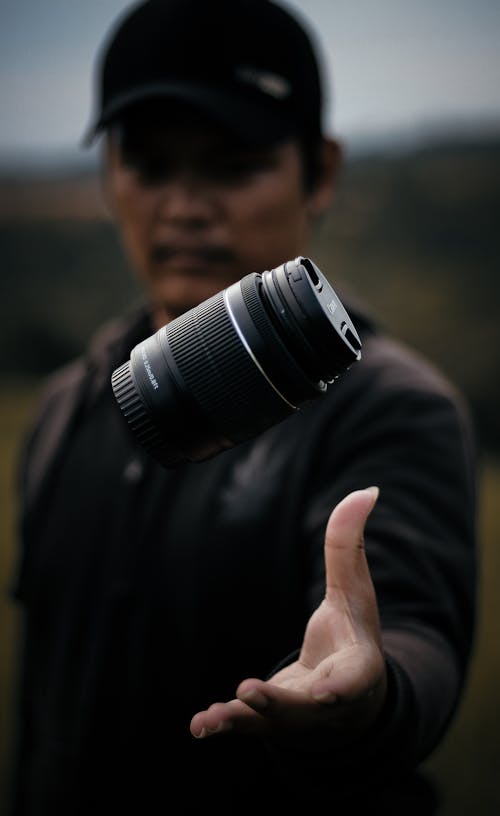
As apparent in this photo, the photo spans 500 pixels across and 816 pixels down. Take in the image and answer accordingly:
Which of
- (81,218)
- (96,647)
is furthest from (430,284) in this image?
(96,647)

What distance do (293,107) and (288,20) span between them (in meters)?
0.10

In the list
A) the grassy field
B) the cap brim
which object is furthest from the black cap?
the grassy field

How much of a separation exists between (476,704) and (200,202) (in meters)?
0.99

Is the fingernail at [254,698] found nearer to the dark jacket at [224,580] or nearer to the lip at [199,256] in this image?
the dark jacket at [224,580]

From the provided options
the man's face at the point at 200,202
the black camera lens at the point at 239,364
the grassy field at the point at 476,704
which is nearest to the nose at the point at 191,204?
the man's face at the point at 200,202

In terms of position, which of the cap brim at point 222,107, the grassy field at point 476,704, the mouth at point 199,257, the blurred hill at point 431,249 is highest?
the cap brim at point 222,107

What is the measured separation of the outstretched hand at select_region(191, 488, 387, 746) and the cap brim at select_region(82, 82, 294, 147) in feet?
1.54

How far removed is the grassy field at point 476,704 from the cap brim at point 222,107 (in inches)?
35.8

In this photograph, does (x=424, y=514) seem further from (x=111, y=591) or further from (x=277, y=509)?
(x=111, y=591)

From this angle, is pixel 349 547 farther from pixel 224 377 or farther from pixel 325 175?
pixel 325 175

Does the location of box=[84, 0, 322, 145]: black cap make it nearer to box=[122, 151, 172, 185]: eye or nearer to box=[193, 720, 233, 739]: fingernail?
box=[122, 151, 172, 185]: eye

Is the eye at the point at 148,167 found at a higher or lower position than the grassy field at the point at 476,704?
higher

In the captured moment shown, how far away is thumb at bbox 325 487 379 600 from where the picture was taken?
565mm

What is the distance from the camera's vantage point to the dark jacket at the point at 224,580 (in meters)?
0.76
